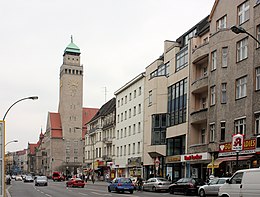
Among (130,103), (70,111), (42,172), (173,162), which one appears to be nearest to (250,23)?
(173,162)

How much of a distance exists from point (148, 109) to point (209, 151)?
2053 centimetres

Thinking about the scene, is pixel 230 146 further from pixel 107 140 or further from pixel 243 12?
pixel 107 140

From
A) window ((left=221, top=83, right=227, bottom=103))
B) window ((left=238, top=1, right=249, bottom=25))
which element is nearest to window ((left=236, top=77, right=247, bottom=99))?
window ((left=221, top=83, right=227, bottom=103))

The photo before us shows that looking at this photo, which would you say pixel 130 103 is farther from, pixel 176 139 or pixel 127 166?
pixel 176 139

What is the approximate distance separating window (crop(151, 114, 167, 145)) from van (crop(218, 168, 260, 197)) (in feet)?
115

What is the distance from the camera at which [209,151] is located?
4100 cm

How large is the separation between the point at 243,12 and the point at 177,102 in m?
15.9

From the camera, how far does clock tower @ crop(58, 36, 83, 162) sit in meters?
138

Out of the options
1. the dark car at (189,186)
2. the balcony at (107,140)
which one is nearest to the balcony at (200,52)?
the dark car at (189,186)

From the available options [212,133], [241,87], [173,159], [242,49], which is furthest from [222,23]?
[173,159]

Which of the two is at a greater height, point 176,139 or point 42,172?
point 176,139

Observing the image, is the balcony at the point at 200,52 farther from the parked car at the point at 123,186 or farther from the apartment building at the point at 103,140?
the apartment building at the point at 103,140

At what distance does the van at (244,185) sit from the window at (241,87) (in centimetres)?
1735

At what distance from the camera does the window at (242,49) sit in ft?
123
